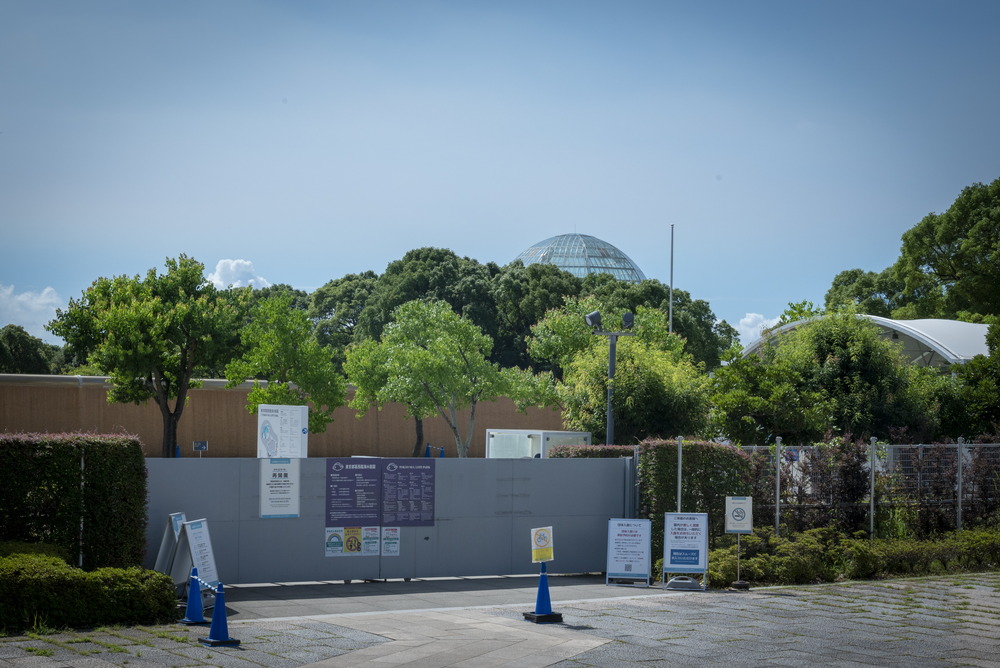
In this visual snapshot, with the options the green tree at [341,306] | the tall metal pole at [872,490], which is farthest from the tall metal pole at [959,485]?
the green tree at [341,306]

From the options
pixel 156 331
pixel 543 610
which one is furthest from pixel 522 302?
pixel 543 610

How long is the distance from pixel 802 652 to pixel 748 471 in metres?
7.12

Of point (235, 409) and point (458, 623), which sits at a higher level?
point (235, 409)

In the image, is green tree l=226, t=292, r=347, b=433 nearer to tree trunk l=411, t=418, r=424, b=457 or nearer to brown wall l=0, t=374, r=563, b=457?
brown wall l=0, t=374, r=563, b=457

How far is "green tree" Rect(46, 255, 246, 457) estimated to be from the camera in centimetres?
3341

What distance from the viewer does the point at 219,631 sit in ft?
36.0

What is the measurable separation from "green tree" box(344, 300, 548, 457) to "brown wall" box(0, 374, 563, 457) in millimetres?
3851

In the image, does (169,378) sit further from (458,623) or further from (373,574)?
(458,623)

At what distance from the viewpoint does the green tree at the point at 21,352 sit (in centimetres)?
5616

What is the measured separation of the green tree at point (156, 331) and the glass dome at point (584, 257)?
50.1 m

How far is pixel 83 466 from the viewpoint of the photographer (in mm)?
13852

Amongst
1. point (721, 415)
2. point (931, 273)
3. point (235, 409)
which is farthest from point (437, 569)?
point (931, 273)

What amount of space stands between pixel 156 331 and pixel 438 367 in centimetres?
912

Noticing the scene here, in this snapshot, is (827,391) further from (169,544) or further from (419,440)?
(419,440)
